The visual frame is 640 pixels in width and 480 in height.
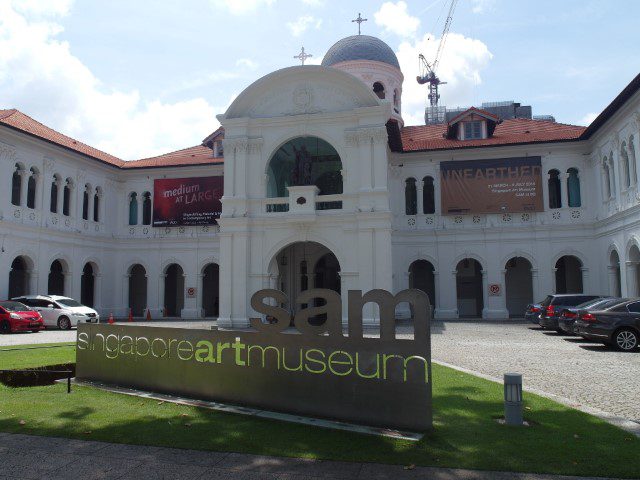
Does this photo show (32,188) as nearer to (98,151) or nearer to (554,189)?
(98,151)

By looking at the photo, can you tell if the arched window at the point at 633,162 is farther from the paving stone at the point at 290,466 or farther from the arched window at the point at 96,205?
the arched window at the point at 96,205

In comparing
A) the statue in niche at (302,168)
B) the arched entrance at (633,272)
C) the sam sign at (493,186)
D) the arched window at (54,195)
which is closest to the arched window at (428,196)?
the sam sign at (493,186)

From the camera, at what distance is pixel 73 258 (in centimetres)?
2991

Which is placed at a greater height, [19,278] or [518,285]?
[19,278]

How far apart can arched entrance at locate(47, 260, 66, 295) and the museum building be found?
5.7 inches

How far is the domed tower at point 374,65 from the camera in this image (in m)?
36.3

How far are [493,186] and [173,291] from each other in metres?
21.1

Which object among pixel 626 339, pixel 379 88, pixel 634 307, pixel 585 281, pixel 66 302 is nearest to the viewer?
pixel 626 339

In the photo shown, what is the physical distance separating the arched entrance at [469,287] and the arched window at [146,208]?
1902 cm

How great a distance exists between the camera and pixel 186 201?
1296 inches

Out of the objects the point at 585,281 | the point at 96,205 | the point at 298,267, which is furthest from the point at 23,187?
the point at 585,281

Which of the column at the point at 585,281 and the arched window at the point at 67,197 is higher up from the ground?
the arched window at the point at 67,197

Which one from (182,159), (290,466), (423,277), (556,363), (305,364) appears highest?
(182,159)

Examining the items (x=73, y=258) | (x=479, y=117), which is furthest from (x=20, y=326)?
(x=479, y=117)
